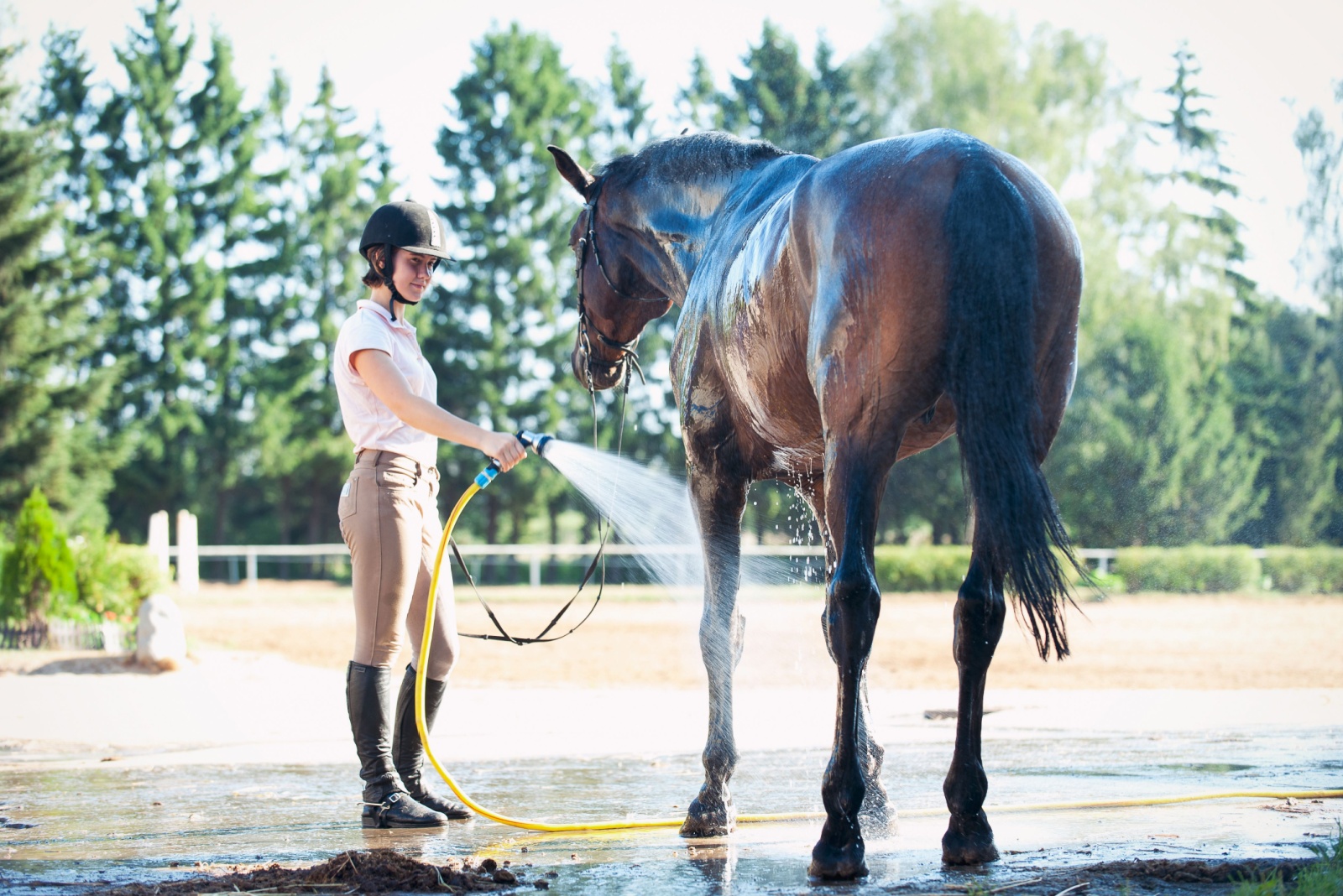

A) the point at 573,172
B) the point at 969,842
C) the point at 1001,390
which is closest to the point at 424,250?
the point at 573,172

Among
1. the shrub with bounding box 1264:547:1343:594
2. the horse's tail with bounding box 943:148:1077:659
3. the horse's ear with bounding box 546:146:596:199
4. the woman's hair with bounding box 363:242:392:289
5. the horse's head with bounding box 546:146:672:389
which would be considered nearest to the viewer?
the horse's tail with bounding box 943:148:1077:659

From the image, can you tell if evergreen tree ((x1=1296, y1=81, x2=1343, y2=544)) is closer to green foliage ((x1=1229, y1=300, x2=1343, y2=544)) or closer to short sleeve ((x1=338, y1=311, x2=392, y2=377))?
green foliage ((x1=1229, y1=300, x2=1343, y2=544))

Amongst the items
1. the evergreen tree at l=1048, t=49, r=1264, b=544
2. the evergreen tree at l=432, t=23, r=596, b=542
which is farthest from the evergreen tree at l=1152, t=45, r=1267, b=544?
the evergreen tree at l=432, t=23, r=596, b=542

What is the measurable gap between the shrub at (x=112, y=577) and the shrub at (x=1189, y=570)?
17415 millimetres

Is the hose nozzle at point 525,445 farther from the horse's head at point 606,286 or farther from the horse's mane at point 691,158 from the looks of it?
the horse's mane at point 691,158

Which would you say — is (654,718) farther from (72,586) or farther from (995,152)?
(72,586)

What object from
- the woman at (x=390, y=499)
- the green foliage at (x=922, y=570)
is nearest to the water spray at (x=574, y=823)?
the woman at (x=390, y=499)

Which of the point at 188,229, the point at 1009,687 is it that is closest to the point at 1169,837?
the point at 1009,687

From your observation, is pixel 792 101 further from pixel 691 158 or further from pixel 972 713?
pixel 972 713

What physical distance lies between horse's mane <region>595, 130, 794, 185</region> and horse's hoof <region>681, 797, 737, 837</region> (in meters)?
2.20

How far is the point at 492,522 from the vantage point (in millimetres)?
34969

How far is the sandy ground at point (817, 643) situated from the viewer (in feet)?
35.2

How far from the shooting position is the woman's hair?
4.34m

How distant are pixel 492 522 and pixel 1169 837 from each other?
3214 cm
